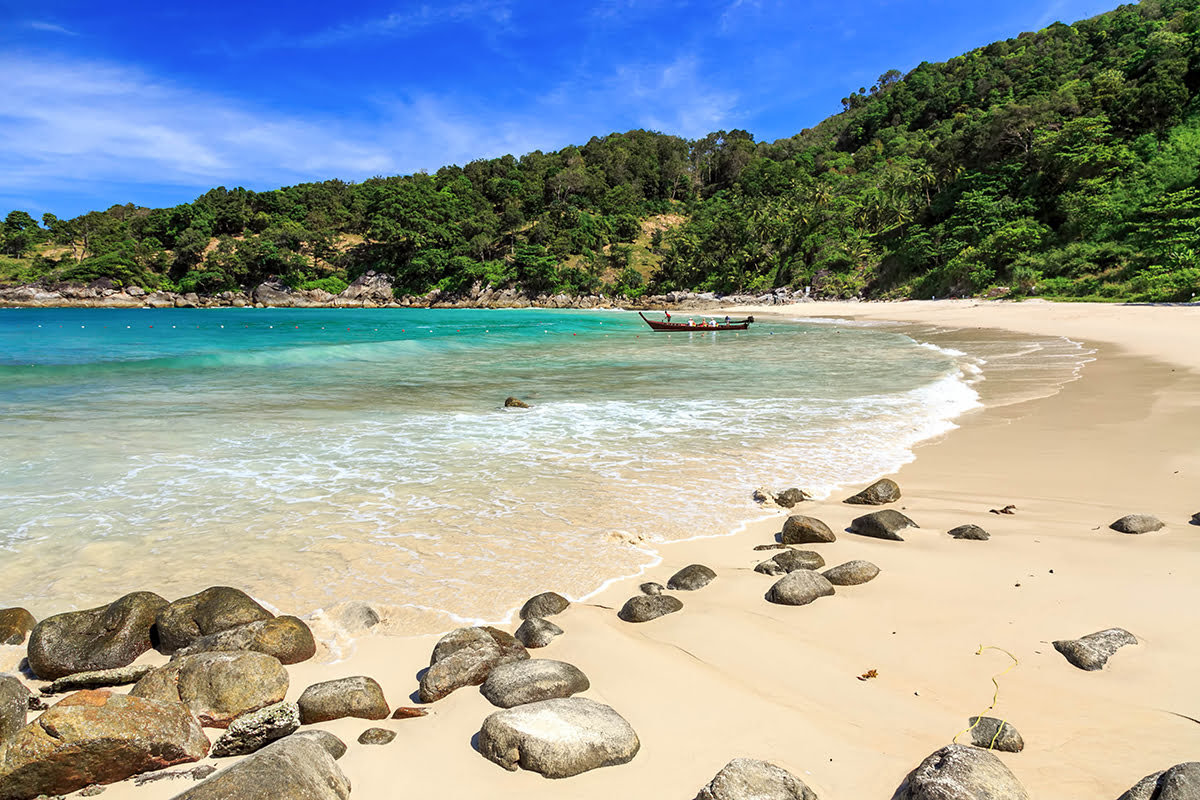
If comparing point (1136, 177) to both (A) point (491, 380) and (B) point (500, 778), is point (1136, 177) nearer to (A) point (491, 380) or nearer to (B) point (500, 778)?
(A) point (491, 380)

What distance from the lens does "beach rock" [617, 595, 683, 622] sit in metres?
4.34

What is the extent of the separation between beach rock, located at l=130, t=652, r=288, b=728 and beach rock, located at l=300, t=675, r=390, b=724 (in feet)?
0.94

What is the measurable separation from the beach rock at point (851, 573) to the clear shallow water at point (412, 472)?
1.57 m

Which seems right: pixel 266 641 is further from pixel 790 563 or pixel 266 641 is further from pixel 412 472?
pixel 412 472

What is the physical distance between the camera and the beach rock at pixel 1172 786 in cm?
205

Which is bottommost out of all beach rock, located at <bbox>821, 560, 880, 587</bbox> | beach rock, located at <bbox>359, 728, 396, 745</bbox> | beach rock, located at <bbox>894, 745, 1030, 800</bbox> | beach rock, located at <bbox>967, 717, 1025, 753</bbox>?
beach rock, located at <bbox>359, 728, 396, 745</bbox>

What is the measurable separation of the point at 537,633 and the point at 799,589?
6.32 feet

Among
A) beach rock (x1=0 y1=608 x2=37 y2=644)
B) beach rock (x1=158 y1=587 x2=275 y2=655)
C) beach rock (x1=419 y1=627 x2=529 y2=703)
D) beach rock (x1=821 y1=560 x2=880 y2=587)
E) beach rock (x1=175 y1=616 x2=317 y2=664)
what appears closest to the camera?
beach rock (x1=419 y1=627 x2=529 y2=703)

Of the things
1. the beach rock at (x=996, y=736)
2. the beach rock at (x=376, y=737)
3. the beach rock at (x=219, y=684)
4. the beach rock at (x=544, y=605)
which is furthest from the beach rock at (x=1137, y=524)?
the beach rock at (x=219, y=684)

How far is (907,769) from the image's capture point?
8.73 feet

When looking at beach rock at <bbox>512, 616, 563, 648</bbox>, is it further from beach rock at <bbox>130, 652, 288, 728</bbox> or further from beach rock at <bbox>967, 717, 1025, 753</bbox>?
beach rock at <bbox>967, 717, 1025, 753</bbox>

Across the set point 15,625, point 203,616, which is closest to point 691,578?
point 203,616

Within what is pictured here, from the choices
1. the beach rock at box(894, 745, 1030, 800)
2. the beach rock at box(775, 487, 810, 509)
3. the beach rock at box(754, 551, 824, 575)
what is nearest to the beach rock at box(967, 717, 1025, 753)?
the beach rock at box(894, 745, 1030, 800)

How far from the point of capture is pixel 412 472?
836cm
